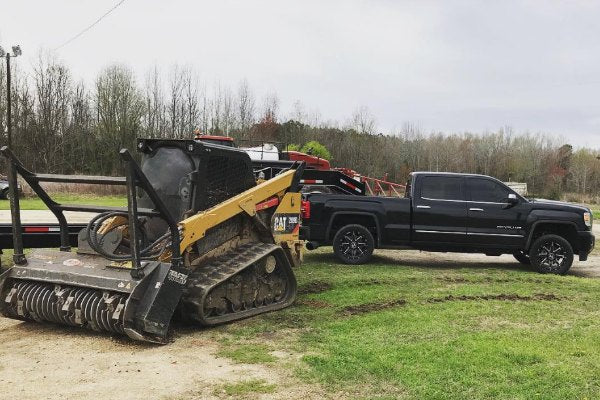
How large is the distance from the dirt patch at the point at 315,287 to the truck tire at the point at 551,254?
15.7 feet

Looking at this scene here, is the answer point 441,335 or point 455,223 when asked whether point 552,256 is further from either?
point 441,335

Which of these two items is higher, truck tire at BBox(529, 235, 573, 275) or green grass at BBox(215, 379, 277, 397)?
truck tire at BBox(529, 235, 573, 275)

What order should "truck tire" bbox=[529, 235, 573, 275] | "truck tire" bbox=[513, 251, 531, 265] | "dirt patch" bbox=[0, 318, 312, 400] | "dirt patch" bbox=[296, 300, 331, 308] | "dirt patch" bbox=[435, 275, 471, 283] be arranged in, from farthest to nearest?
"truck tire" bbox=[513, 251, 531, 265] → "truck tire" bbox=[529, 235, 573, 275] → "dirt patch" bbox=[435, 275, 471, 283] → "dirt patch" bbox=[296, 300, 331, 308] → "dirt patch" bbox=[0, 318, 312, 400]

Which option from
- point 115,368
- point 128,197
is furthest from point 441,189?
point 115,368

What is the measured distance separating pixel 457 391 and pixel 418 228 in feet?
23.5

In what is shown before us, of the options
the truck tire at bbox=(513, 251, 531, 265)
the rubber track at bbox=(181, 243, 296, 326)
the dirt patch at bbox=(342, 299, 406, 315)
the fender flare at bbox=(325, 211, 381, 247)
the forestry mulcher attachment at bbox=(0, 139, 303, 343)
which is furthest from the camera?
the truck tire at bbox=(513, 251, 531, 265)

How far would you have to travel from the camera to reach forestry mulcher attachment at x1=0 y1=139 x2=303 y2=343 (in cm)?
582

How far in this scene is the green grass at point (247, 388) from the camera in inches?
185

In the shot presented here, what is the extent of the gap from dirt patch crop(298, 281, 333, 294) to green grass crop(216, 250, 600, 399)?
0.05 ft

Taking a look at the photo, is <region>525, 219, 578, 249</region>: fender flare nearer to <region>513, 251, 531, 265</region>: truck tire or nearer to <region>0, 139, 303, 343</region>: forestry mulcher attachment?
<region>513, 251, 531, 265</region>: truck tire

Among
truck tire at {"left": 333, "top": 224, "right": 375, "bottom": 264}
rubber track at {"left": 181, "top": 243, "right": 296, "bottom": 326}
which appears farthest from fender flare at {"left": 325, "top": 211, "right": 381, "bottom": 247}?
rubber track at {"left": 181, "top": 243, "right": 296, "bottom": 326}

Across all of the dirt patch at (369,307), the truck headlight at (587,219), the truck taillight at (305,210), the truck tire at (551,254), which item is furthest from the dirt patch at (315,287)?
the truck headlight at (587,219)

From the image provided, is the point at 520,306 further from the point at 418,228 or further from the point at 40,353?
the point at 40,353

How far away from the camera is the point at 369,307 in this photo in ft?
25.1
